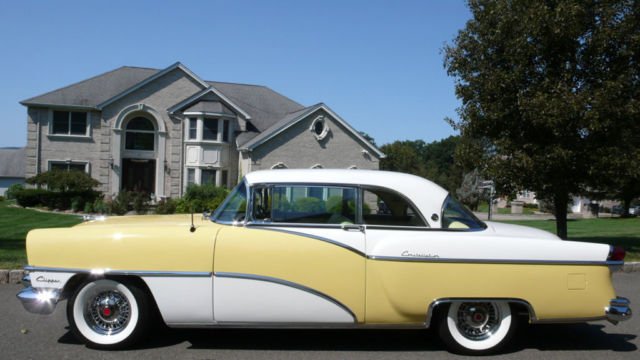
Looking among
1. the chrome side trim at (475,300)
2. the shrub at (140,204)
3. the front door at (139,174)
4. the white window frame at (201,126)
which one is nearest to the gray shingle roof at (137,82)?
the white window frame at (201,126)

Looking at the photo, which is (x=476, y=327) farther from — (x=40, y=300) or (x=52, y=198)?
(x=52, y=198)

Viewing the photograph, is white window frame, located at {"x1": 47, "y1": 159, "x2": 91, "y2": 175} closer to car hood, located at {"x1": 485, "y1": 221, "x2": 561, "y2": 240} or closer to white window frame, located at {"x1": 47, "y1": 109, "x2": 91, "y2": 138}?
white window frame, located at {"x1": 47, "y1": 109, "x2": 91, "y2": 138}

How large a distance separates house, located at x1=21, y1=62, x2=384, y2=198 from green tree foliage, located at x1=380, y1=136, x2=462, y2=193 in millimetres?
8871

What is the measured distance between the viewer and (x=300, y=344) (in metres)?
4.79

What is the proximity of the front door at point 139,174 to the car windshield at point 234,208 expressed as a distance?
75.2 feet

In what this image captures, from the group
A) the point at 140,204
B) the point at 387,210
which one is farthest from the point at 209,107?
the point at 387,210

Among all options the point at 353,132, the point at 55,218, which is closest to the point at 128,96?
the point at 55,218

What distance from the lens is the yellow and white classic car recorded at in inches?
173

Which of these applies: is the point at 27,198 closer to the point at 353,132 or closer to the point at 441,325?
the point at 353,132

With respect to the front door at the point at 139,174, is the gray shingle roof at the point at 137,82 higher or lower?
higher

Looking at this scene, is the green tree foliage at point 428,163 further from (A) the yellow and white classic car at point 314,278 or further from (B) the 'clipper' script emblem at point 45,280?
(B) the 'clipper' script emblem at point 45,280

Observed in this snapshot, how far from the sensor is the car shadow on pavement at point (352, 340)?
472cm

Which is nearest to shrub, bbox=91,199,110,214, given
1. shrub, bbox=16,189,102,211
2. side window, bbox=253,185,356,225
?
shrub, bbox=16,189,102,211

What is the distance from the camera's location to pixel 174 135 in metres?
26.5
